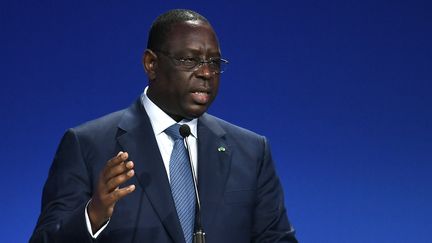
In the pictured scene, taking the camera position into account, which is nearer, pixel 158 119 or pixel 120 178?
pixel 120 178

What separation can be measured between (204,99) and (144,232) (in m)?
0.36

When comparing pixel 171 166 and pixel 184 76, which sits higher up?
pixel 184 76

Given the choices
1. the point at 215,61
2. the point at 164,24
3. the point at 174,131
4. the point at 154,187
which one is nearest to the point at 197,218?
the point at 154,187

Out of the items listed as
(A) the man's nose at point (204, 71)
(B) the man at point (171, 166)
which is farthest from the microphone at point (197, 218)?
(A) the man's nose at point (204, 71)

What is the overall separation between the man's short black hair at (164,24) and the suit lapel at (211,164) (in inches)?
9.6

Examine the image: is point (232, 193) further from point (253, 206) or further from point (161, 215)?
point (161, 215)

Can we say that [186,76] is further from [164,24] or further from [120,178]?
[120,178]

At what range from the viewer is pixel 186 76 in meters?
1.98

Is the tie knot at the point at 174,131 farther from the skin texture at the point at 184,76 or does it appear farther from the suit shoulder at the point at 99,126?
the suit shoulder at the point at 99,126

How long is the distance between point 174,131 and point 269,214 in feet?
1.11

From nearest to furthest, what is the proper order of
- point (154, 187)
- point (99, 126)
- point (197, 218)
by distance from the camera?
1. point (197, 218)
2. point (154, 187)
3. point (99, 126)

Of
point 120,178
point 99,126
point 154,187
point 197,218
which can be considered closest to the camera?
point 120,178

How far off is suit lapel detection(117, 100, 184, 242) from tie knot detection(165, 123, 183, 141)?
0.15 feet

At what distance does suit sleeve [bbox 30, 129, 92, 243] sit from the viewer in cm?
176
